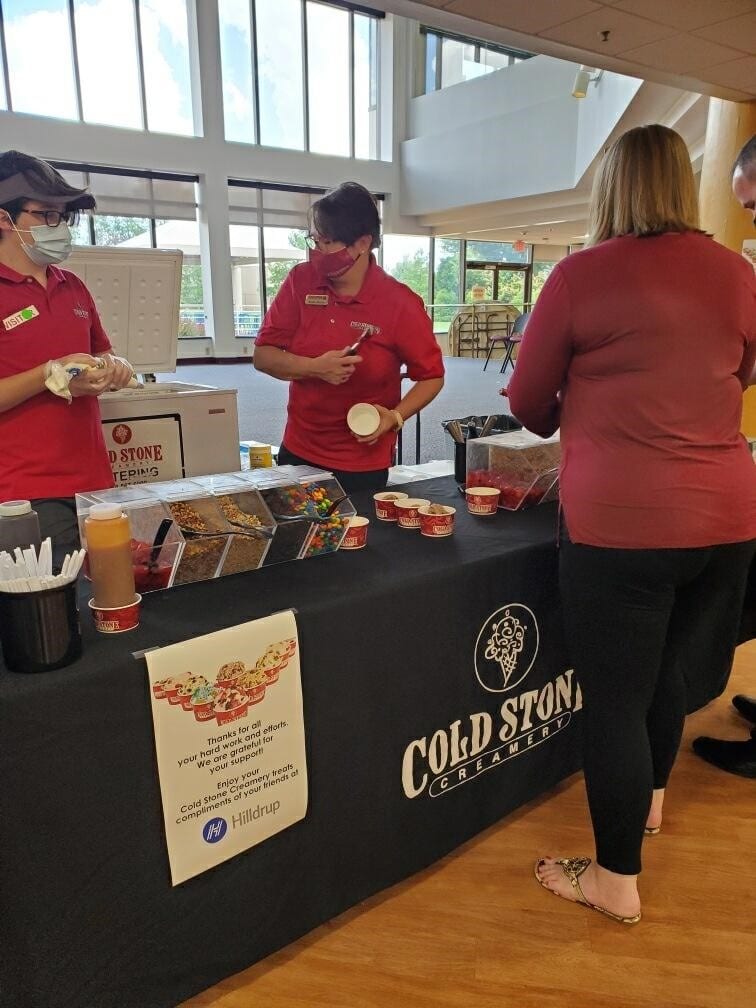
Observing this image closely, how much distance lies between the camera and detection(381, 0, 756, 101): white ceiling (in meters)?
2.98

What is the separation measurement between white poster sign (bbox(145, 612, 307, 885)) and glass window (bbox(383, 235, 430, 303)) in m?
14.2

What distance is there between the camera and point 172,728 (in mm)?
1018

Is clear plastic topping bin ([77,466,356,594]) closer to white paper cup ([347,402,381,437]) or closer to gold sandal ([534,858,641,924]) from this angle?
white paper cup ([347,402,381,437])

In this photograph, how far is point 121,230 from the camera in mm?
11773

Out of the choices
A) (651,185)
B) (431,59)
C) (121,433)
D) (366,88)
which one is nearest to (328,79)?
(366,88)

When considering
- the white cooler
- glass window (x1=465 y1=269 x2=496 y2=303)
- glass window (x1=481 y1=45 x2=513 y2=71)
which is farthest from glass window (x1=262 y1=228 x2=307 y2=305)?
the white cooler

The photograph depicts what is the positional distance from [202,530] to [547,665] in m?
0.84

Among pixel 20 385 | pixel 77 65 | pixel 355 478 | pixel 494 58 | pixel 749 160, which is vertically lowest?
pixel 355 478

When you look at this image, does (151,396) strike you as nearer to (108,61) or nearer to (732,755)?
(732,755)

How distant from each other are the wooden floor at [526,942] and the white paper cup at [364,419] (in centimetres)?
99

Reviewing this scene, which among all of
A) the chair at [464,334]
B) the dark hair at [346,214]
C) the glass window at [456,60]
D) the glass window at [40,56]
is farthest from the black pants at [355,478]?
the glass window at [456,60]

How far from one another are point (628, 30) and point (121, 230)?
409 inches

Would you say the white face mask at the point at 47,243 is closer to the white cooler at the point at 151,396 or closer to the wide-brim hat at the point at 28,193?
the wide-brim hat at the point at 28,193

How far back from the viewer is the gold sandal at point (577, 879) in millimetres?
1363
